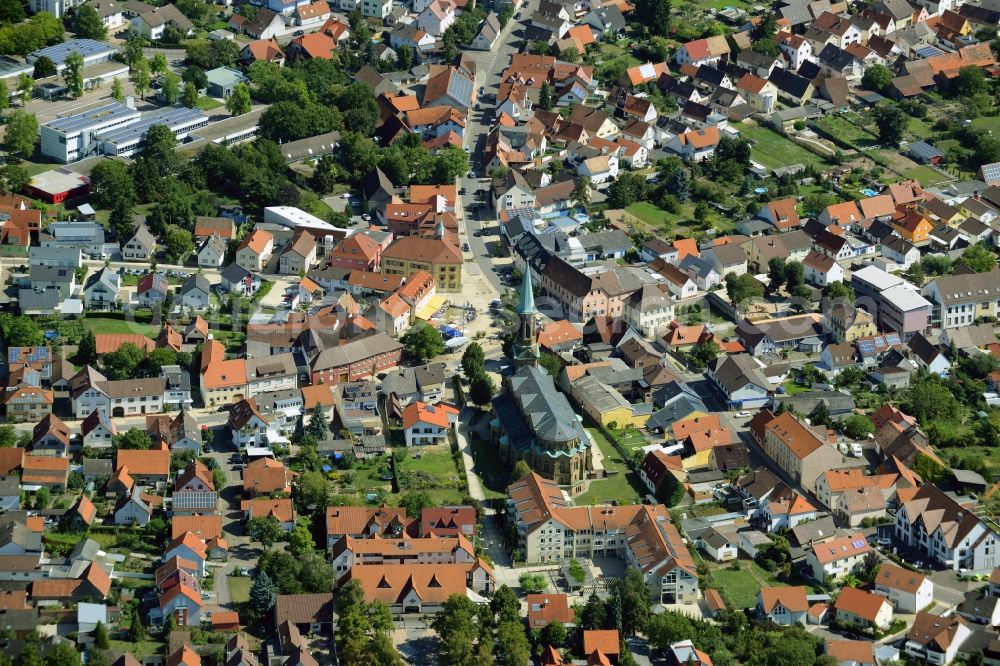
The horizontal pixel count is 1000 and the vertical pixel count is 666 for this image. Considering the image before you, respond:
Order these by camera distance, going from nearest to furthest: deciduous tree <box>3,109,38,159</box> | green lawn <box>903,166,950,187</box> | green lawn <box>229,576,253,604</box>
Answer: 1. green lawn <box>229,576,253,604</box>
2. deciduous tree <box>3,109,38,159</box>
3. green lawn <box>903,166,950,187</box>

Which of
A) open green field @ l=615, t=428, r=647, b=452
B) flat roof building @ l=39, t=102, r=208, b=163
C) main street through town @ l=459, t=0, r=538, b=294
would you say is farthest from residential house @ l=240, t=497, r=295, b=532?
flat roof building @ l=39, t=102, r=208, b=163

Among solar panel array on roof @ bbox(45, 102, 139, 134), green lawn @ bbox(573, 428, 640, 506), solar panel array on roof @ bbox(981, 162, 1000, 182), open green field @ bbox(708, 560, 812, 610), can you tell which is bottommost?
solar panel array on roof @ bbox(981, 162, 1000, 182)

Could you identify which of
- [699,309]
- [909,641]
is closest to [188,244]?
[699,309]

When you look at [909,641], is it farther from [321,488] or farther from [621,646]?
[321,488]

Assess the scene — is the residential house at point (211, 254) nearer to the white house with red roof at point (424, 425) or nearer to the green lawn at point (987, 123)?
the white house with red roof at point (424, 425)

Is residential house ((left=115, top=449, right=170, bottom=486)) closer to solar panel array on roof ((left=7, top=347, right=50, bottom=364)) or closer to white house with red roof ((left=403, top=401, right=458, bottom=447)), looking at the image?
solar panel array on roof ((left=7, top=347, right=50, bottom=364))

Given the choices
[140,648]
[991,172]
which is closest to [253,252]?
[140,648]
